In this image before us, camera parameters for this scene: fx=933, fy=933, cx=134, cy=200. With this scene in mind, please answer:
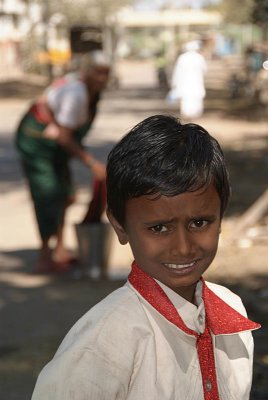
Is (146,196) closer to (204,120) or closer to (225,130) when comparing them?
(225,130)

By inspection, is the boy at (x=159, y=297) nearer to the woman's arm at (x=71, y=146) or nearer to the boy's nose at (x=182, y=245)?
the boy's nose at (x=182, y=245)

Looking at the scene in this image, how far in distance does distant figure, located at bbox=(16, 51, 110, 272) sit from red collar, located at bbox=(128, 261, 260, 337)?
4.31 m

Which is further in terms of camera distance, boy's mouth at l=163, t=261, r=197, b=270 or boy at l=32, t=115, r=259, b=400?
boy's mouth at l=163, t=261, r=197, b=270

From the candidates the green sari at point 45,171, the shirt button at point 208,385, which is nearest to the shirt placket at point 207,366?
the shirt button at point 208,385

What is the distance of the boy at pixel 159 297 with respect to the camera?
6.02 feet

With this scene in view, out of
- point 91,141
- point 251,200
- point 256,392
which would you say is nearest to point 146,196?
point 256,392

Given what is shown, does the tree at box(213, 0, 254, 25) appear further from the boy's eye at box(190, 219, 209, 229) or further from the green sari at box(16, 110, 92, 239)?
the boy's eye at box(190, 219, 209, 229)

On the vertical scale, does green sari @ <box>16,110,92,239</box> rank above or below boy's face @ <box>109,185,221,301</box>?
below

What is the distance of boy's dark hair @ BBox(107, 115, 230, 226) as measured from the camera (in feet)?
6.13

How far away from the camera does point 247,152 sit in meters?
15.4

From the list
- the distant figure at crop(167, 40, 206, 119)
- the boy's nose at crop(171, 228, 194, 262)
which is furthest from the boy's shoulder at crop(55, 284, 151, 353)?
the distant figure at crop(167, 40, 206, 119)

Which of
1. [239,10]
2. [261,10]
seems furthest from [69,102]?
[239,10]

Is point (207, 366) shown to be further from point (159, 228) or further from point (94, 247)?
point (94, 247)

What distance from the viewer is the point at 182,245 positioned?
192 cm
